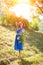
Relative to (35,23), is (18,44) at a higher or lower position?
lower

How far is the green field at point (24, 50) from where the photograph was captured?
226cm

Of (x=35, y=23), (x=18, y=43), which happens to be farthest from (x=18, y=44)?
(x=35, y=23)

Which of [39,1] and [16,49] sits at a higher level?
[39,1]

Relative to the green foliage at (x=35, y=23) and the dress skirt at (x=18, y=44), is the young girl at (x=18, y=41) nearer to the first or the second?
the dress skirt at (x=18, y=44)

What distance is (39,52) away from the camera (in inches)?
92.7

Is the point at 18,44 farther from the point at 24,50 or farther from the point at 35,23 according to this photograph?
the point at 35,23

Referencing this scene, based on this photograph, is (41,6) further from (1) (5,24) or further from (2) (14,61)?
(2) (14,61)

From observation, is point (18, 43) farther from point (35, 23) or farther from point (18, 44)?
point (35, 23)

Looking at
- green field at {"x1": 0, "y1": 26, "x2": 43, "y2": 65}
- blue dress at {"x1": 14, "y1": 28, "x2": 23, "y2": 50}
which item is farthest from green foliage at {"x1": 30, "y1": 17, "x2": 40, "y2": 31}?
blue dress at {"x1": 14, "y1": 28, "x2": 23, "y2": 50}

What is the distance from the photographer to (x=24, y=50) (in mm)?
2322

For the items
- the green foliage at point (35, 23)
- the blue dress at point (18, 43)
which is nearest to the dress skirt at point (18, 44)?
the blue dress at point (18, 43)

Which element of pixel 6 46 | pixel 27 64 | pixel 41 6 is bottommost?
pixel 27 64

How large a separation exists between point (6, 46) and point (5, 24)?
0.22 meters

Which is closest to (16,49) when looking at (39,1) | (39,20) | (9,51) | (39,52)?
(9,51)
